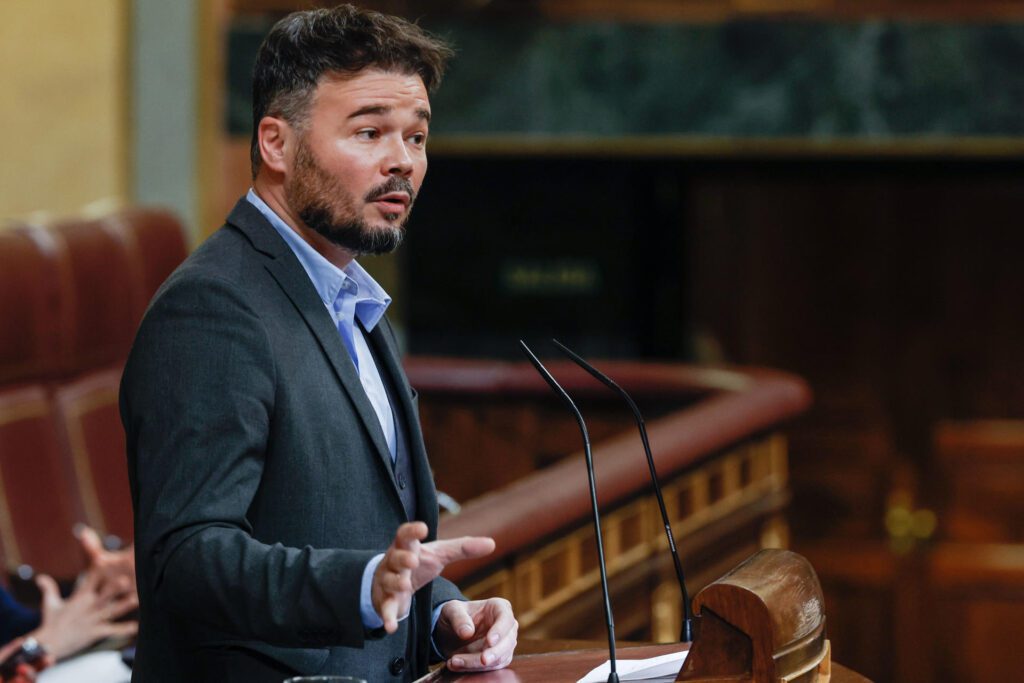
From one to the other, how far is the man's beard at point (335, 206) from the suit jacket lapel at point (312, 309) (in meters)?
0.04

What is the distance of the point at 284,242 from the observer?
5.29 ft

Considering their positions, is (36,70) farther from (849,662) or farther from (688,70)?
(849,662)

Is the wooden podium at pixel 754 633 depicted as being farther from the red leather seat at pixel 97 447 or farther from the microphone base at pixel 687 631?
the red leather seat at pixel 97 447

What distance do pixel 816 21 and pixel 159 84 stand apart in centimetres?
231

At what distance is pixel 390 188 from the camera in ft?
5.21

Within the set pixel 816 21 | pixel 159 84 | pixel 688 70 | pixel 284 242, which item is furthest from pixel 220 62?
pixel 284 242

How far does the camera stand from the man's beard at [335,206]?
1577 millimetres

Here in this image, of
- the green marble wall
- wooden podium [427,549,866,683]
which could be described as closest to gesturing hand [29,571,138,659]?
wooden podium [427,549,866,683]

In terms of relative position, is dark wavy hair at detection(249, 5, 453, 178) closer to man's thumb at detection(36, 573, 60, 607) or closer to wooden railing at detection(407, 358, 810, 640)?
wooden railing at detection(407, 358, 810, 640)

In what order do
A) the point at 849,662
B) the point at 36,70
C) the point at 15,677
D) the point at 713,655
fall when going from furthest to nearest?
the point at 849,662
the point at 36,70
the point at 15,677
the point at 713,655

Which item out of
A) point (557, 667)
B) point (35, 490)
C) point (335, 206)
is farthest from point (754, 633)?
point (35, 490)

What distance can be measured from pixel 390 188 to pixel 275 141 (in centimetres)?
12

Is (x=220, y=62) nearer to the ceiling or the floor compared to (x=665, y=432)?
nearer to the ceiling

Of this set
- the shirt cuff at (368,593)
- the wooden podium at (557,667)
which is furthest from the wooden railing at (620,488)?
the shirt cuff at (368,593)
